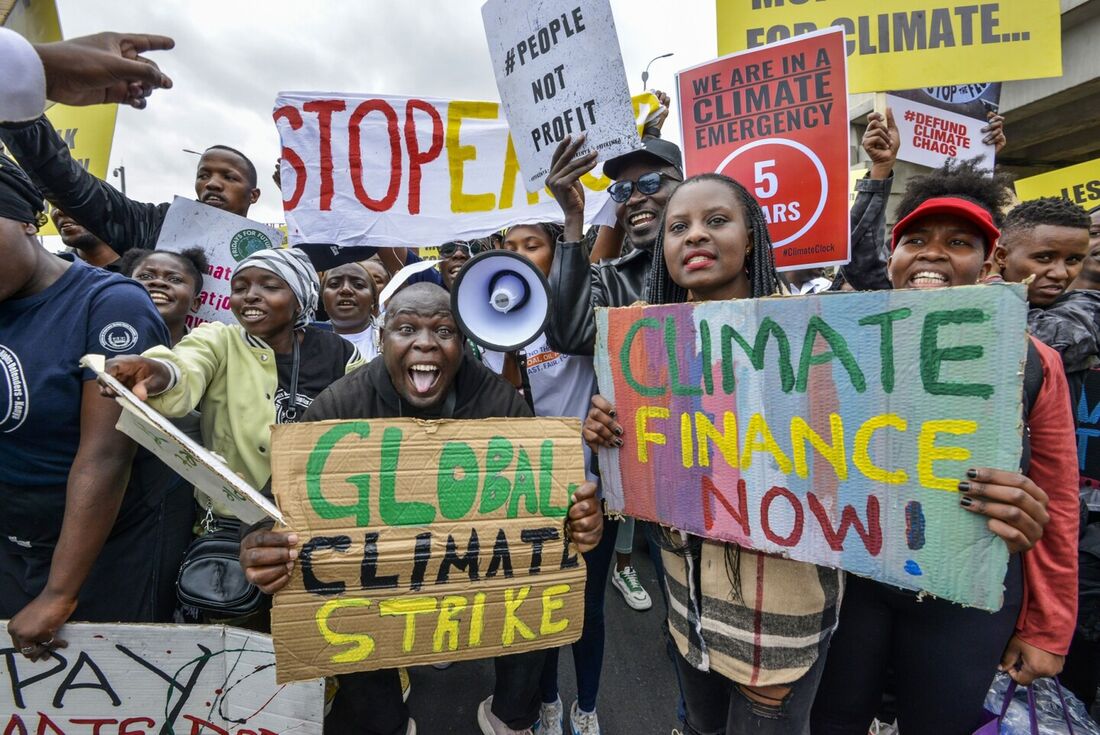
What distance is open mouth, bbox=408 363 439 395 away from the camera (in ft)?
5.59

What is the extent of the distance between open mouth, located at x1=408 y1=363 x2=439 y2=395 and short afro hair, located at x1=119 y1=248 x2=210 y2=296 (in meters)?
1.68

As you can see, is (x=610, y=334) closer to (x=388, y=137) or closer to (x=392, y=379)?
(x=392, y=379)

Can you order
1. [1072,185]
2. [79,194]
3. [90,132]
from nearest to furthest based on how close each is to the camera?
1. [79,194]
2. [90,132]
3. [1072,185]

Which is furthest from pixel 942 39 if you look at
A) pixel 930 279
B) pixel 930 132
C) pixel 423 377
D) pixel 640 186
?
pixel 423 377

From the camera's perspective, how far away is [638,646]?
3002mm

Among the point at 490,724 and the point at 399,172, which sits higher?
the point at 399,172

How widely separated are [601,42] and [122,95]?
1683 millimetres

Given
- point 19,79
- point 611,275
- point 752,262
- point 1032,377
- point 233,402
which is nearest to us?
point 19,79

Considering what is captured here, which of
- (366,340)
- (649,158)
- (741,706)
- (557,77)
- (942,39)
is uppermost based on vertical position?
(942,39)

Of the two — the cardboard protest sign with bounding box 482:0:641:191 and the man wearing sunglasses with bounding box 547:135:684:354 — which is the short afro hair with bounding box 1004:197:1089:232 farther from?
the cardboard protest sign with bounding box 482:0:641:191

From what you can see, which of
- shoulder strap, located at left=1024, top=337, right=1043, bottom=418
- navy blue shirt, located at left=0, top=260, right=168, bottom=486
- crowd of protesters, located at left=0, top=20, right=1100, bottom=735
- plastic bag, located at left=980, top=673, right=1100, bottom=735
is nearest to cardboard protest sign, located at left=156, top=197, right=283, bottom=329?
crowd of protesters, located at left=0, top=20, right=1100, bottom=735

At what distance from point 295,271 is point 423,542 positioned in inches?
55.6

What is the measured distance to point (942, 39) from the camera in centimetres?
301

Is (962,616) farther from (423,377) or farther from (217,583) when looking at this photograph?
(217,583)
